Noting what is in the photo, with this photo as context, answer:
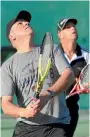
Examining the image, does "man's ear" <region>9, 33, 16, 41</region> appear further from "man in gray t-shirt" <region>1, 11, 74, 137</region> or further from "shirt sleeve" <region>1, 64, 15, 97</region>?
"shirt sleeve" <region>1, 64, 15, 97</region>

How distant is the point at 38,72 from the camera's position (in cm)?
385

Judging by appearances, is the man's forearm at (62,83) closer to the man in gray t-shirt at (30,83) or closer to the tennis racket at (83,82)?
the man in gray t-shirt at (30,83)

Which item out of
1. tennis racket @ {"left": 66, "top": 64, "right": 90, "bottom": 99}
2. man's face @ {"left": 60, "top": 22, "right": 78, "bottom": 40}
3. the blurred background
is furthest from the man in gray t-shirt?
the blurred background

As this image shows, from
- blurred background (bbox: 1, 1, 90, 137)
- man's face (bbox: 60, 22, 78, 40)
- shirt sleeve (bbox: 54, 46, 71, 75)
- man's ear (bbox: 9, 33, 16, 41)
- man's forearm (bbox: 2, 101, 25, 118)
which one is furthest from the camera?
blurred background (bbox: 1, 1, 90, 137)

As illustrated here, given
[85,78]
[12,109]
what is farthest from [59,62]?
[85,78]

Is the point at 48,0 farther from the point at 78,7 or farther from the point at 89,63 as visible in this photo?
the point at 89,63

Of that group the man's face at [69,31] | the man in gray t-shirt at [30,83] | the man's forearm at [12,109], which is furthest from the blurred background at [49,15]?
the man's forearm at [12,109]

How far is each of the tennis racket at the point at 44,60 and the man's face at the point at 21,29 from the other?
0.15 metres

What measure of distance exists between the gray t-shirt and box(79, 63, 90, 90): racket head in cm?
172

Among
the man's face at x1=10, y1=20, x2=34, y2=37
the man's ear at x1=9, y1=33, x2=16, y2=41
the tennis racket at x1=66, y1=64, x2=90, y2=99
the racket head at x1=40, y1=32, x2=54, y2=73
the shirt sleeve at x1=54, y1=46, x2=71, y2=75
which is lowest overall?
the tennis racket at x1=66, y1=64, x2=90, y2=99

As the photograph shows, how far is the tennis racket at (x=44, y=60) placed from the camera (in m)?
3.76

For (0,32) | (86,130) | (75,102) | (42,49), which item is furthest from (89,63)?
(0,32)

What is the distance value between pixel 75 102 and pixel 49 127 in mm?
1629

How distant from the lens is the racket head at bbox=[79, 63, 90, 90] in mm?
5667
